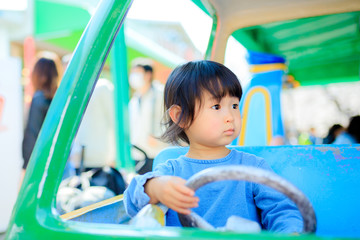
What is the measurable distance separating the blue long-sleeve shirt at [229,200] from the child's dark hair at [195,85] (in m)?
0.15

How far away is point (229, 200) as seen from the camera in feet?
3.79

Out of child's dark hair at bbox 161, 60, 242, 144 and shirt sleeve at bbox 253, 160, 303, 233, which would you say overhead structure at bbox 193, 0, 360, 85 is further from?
shirt sleeve at bbox 253, 160, 303, 233

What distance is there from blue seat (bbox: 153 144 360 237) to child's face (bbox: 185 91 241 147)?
323 millimetres

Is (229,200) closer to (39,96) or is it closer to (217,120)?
(217,120)

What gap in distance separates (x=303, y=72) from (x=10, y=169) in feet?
10.3

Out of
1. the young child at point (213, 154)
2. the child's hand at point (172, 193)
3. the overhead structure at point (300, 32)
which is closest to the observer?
the child's hand at point (172, 193)

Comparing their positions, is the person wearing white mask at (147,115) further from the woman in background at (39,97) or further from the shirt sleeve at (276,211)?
the shirt sleeve at (276,211)

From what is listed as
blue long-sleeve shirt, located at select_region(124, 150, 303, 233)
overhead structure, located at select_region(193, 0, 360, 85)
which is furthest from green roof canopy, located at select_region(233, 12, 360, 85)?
blue long-sleeve shirt, located at select_region(124, 150, 303, 233)

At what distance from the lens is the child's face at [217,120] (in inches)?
45.5

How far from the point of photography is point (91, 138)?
9.55ft

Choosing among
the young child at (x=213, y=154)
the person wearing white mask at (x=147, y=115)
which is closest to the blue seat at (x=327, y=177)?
the young child at (x=213, y=154)

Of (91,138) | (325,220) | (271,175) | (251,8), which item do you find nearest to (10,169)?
(91,138)

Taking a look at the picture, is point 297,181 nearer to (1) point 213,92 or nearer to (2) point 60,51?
(1) point 213,92

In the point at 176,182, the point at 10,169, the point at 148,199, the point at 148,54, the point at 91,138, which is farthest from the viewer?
the point at 148,54
